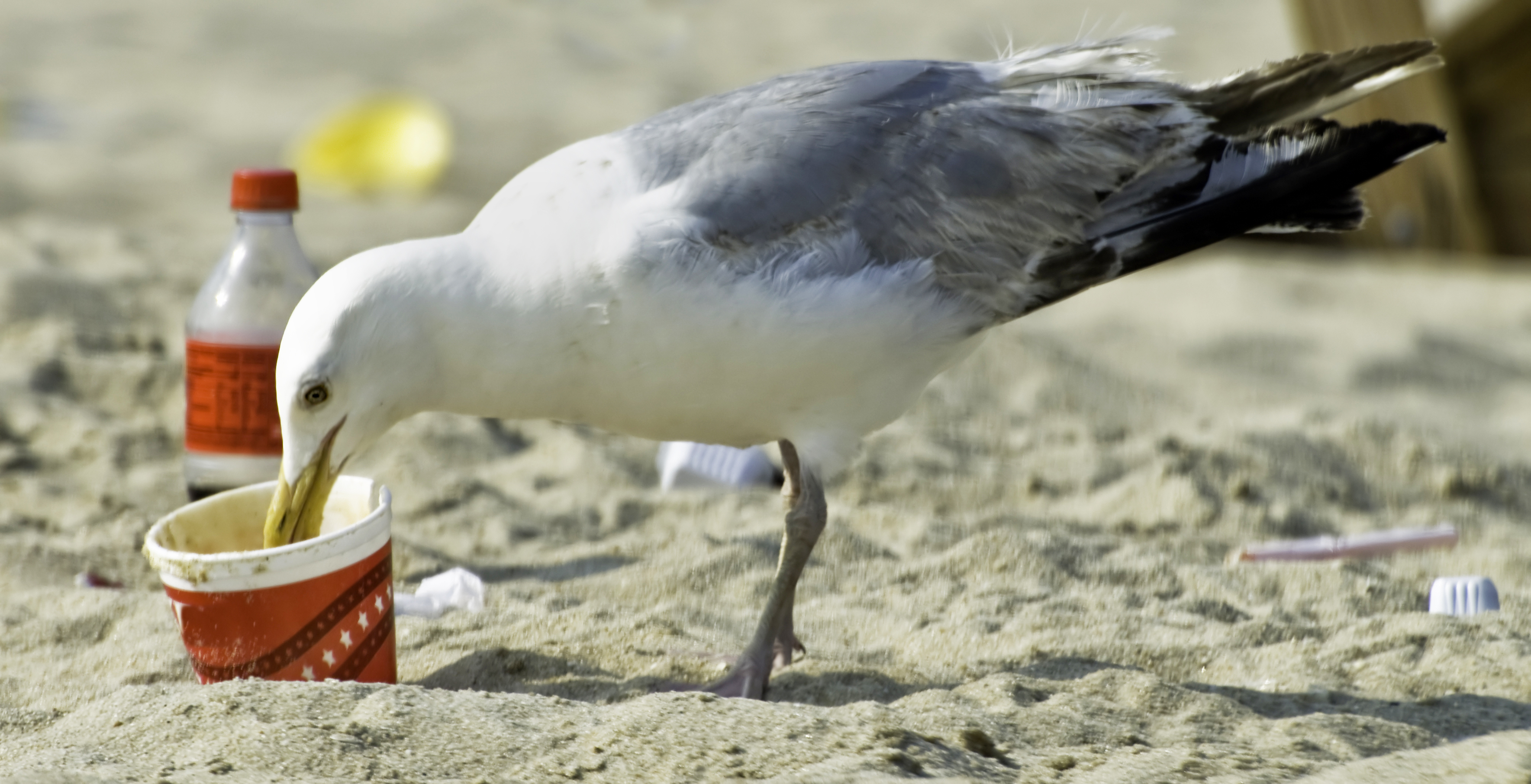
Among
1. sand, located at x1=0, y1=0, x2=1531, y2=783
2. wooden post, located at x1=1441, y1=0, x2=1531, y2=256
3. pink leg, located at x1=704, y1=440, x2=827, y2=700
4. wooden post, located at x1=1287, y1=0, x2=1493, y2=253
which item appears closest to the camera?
sand, located at x1=0, y1=0, x2=1531, y2=783

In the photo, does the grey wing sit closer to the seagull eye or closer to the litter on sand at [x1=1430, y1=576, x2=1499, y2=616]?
the seagull eye

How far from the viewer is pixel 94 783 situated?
6.45ft

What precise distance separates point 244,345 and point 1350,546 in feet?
8.39

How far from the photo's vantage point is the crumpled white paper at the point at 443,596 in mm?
3070

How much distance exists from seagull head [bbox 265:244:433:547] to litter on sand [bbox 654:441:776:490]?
4.61ft

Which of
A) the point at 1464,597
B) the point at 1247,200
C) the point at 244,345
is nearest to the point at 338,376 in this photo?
the point at 244,345

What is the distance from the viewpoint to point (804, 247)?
2.67 meters

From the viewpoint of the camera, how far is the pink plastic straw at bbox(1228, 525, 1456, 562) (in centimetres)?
356

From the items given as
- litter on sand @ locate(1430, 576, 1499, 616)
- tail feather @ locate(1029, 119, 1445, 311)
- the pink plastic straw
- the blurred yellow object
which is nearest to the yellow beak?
tail feather @ locate(1029, 119, 1445, 311)

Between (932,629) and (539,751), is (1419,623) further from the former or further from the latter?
(539,751)

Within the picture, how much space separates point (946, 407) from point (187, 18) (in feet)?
26.7

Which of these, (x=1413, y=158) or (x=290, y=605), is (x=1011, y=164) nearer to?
(x=290, y=605)

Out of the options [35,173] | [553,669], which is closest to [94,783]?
[553,669]

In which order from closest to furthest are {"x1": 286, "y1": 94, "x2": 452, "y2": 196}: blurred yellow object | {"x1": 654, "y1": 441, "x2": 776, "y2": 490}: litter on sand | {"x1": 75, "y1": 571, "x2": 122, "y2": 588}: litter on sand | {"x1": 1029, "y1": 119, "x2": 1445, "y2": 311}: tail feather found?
{"x1": 1029, "y1": 119, "x2": 1445, "y2": 311}: tail feather → {"x1": 75, "y1": 571, "x2": 122, "y2": 588}: litter on sand → {"x1": 654, "y1": 441, "x2": 776, "y2": 490}: litter on sand → {"x1": 286, "y1": 94, "x2": 452, "y2": 196}: blurred yellow object
